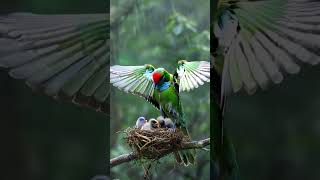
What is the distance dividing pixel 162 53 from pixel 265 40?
0.58m

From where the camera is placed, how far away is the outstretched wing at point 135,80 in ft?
9.53

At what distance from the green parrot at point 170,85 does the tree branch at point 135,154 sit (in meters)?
0.03

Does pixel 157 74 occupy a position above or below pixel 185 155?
above

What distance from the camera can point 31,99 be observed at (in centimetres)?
274

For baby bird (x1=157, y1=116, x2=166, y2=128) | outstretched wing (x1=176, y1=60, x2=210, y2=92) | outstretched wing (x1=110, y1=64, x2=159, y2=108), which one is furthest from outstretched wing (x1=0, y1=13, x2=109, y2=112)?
outstretched wing (x1=176, y1=60, x2=210, y2=92)

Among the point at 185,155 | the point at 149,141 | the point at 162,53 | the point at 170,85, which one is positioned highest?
the point at 162,53

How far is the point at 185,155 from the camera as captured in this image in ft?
9.91

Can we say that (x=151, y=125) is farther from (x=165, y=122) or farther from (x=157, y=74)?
(x=157, y=74)

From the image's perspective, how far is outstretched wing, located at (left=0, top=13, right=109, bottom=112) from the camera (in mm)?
2746

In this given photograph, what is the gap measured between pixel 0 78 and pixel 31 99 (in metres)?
0.19

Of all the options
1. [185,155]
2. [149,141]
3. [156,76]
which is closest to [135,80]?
[156,76]

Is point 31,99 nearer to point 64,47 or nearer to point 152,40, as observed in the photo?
point 64,47

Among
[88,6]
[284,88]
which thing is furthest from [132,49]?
[284,88]

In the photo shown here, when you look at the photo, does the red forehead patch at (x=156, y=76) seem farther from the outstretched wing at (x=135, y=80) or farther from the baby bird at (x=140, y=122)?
the baby bird at (x=140, y=122)
